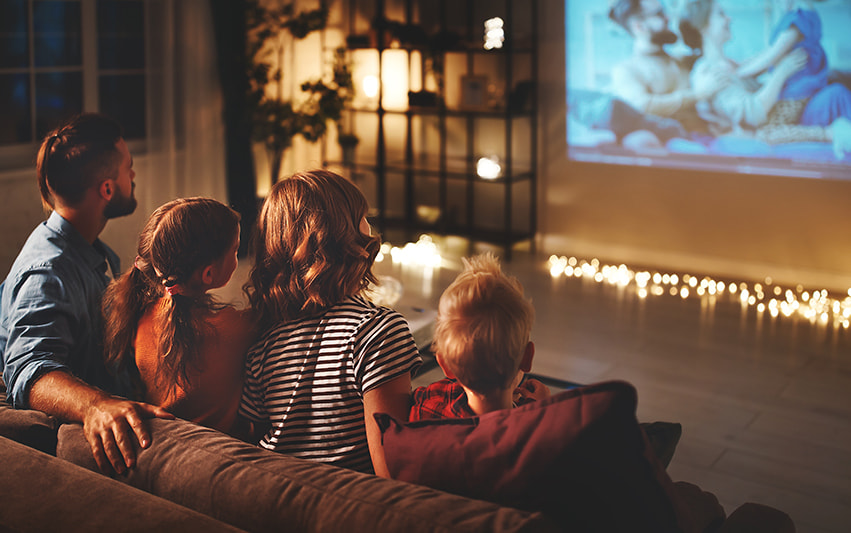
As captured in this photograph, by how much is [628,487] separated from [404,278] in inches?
168

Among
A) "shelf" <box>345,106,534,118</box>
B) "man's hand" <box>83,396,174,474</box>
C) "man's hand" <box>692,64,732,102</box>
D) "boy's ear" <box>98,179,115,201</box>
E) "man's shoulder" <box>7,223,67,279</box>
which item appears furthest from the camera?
"shelf" <box>345,106,534,118</box>

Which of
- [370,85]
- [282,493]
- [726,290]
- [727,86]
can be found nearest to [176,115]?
[370,85]

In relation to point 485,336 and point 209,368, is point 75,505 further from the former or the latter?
point 485,336

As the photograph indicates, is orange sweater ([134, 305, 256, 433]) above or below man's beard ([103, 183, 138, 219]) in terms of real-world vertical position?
below

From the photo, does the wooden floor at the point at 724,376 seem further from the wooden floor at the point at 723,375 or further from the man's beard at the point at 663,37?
the man's beard at the point at 663,37

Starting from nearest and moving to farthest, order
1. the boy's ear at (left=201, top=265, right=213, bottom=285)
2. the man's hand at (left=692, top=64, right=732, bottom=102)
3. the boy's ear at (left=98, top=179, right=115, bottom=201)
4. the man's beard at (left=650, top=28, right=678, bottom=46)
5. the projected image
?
1. the boy's ear at (left=201, top=265, right=213, bottom=285)
2. the boy's ear at (left=98, top=179, right=115, bottom=201)
3. the projected image
4. the man's hand at (left=692, top=64, right=732, bottom=102)
5. the man's beard at (left=650, top=28, right=678, bottom=46)

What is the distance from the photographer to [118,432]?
4.37ft

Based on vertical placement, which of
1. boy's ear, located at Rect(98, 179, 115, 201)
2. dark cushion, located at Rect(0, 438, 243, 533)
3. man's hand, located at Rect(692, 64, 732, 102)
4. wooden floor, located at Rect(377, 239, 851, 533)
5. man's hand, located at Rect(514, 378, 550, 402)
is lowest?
wooden floor, located at Rect(377, 239, 851, 533)

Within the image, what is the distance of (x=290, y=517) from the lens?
44.7 inches

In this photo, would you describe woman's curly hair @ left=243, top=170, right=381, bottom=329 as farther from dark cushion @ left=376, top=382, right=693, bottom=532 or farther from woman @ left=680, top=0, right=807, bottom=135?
woman @ left=680, top=0, right=807, bottom=135

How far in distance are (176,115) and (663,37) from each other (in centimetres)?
319

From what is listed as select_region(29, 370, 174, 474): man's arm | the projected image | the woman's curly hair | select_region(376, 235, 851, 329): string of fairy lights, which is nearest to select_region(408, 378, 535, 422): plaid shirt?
the woman's curly hair

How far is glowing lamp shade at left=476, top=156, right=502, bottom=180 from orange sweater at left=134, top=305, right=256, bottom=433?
14.7ft

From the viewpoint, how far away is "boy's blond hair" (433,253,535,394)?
133cm
